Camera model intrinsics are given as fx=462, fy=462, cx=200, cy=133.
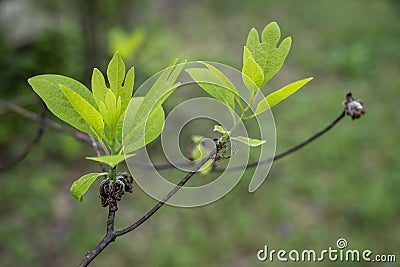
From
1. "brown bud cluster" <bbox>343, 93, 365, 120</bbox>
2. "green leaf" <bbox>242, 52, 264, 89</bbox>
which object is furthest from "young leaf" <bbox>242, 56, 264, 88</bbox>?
"brown bud cluster" <bbox>343, 93, 365, 120</bbox>

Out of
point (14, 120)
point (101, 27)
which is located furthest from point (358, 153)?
point (14, 120)

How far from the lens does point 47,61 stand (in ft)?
9.64

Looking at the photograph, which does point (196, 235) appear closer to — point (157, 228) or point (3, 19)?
point (157, 228)

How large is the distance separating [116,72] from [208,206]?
7.14ft

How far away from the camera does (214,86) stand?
420 millimetres

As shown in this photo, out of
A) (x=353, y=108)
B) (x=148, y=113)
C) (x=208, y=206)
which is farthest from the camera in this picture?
(x=208, y=206)

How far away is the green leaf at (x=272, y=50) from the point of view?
0.42 metres

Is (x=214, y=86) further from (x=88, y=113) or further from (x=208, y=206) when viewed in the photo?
(x=208, y=206)

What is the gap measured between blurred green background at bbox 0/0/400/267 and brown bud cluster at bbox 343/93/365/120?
120cm

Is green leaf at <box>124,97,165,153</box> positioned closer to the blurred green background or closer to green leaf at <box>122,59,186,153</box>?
green leaf at <box>122,59,186,153</box>

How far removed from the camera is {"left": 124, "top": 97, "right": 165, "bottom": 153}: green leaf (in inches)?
14.5

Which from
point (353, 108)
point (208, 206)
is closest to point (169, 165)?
point (353, 108)

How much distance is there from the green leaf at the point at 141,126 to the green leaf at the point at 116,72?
0.03 m

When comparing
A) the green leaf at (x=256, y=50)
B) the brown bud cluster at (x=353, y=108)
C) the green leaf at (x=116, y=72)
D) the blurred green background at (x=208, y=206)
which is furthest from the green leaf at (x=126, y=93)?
the blurred green background at (x=208, y=206)
